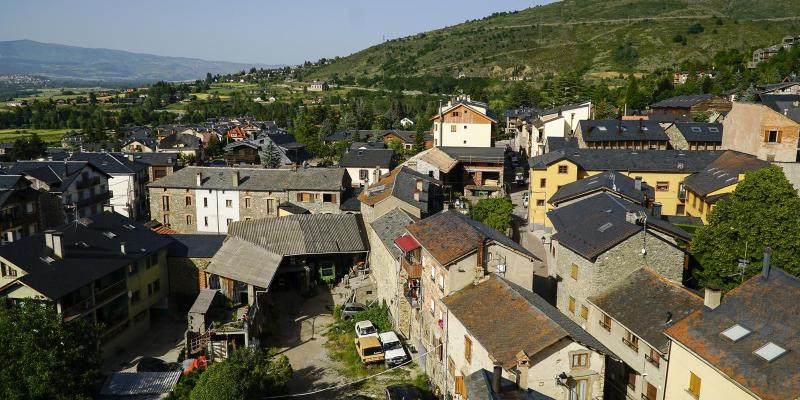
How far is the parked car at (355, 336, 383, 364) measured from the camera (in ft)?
94.8

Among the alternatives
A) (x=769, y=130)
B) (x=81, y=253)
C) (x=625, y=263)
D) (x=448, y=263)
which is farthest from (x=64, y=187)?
(x=769, y=130)

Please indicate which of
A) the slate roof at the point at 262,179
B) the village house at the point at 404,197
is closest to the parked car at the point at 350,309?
the village house at the point at 404,197

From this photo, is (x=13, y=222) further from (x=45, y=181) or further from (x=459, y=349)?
(x=459, y=349)

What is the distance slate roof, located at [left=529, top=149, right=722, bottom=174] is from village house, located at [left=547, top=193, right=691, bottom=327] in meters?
16.0

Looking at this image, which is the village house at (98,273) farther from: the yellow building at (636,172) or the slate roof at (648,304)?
the yellow building at (636,172)

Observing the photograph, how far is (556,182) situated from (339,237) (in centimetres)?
1663

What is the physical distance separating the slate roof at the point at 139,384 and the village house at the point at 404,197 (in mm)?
17585

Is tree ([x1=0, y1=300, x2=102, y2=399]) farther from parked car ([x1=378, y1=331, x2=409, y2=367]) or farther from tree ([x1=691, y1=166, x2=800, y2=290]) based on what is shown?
tree ([x1=691, y1=166, x2=800, y2=290])

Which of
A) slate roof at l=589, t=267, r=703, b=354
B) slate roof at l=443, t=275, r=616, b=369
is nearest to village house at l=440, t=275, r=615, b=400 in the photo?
slate roof at l=443, t=275, r=616, b=369

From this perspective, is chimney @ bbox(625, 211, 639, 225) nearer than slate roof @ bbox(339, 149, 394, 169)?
Yes

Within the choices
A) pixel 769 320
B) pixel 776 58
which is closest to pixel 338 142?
pixel 776 58

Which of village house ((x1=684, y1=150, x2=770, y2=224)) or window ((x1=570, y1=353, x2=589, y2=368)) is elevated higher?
village house ((x1=684, y1=150, x2=770, y2=224))

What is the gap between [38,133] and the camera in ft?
427

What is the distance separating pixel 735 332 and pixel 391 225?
21305mm
